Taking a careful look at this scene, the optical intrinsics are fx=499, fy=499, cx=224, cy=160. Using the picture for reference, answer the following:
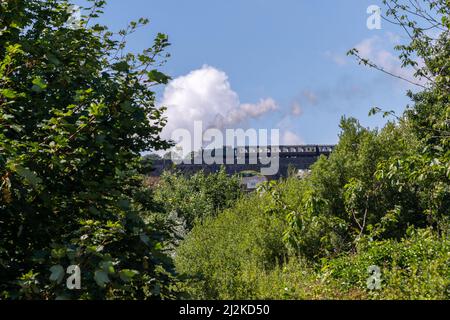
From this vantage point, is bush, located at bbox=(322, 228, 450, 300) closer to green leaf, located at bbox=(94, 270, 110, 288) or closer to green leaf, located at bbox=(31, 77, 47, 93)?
green leaf, located at bbox=(94, 270, 110, 288)

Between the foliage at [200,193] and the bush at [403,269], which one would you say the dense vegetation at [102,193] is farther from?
the foliage at [200,193]

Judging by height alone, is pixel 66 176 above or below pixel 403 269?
above

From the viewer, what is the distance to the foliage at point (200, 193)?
18.8 meters

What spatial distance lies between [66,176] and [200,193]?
53.7ft

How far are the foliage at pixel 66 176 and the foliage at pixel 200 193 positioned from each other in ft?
42.0


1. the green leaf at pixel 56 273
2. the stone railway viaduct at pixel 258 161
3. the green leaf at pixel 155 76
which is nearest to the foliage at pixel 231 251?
the green leaf at pixel 155 76

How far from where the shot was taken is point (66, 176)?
15.9ft

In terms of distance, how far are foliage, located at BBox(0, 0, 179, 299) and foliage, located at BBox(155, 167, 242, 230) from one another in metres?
12.8

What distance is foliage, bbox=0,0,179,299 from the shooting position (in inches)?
155

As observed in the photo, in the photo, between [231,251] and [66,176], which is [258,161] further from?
[66,176]

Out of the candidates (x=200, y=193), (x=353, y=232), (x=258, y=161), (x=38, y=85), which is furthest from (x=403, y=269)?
(x=258, y=161)

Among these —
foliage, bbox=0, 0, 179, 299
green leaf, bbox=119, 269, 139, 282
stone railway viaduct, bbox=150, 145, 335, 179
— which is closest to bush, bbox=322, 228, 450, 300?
foliage, bbox=0, 0, 179, 299

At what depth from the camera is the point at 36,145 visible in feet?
13.0
